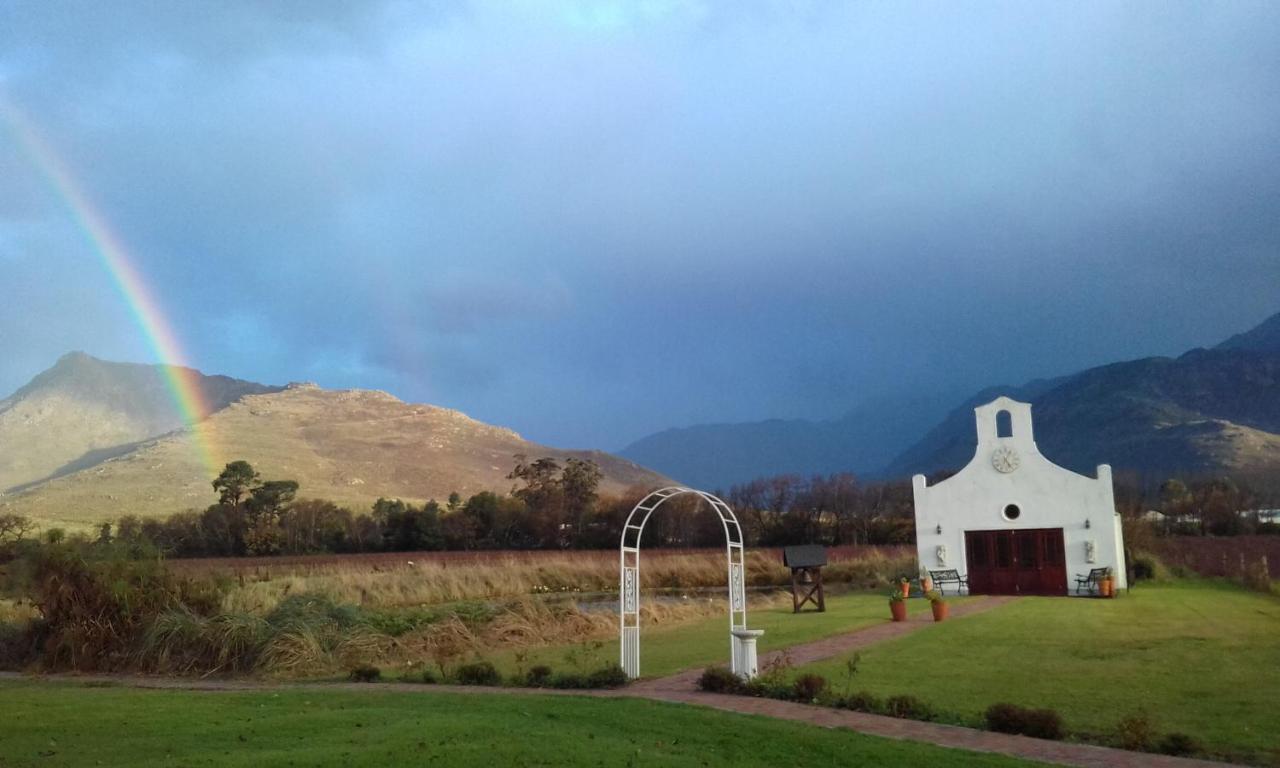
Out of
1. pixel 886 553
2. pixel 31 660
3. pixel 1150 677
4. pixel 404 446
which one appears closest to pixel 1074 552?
pixel 886 553

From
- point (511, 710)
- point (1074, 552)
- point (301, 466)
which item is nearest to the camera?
point (511, 710)

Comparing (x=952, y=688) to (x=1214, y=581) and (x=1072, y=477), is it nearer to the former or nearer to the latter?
(x=1072, y=477)

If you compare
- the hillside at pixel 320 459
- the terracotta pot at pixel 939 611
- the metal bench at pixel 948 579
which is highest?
the hillside at pixel 320 459

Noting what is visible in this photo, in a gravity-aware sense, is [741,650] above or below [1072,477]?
below

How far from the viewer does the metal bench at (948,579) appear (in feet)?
94.7

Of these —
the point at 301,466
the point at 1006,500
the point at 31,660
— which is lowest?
the point at 31,660

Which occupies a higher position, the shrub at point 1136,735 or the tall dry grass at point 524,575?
the tall dry grass at point 524,575

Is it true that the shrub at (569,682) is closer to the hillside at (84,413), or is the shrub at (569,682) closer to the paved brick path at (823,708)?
the paved brick path at (823,708)

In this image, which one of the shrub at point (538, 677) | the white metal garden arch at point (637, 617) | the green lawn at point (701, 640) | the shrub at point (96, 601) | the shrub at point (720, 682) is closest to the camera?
the shrub at point (720, 682)

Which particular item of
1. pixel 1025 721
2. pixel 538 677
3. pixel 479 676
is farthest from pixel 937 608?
pixel 1025 721

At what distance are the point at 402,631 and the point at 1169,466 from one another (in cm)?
7951

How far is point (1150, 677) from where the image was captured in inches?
479

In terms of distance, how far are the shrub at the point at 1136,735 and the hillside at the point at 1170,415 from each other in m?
76.3

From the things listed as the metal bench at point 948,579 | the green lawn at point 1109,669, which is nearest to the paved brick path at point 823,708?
the green lawn at point 1109,669
